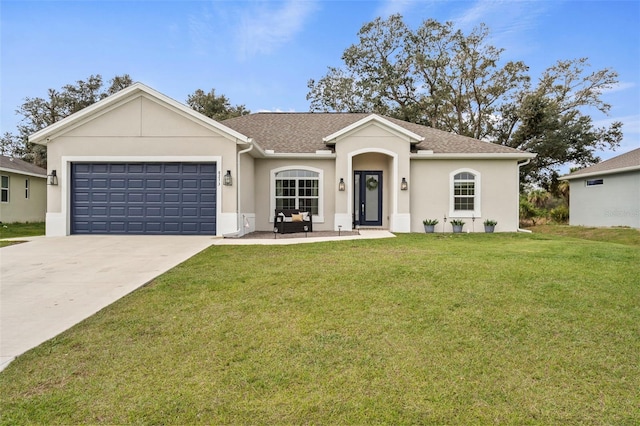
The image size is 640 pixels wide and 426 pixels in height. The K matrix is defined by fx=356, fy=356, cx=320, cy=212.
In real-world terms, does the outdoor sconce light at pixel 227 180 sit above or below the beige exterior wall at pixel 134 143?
below

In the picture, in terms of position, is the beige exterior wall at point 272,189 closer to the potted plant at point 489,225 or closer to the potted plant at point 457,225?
the potted plant at point 457,225

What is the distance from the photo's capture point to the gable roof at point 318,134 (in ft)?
46.6

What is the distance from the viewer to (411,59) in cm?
2691

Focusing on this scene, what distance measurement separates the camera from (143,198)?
1235cm

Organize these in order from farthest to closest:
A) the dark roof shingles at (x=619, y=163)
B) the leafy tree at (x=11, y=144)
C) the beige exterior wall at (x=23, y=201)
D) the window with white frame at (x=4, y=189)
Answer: the leafy tree at (x=11, y=144)
the beige exterior wall at (x=23, y=201)
the window with white frame at (x=4, y=189)
the dark roof shingles at (x=619, y=163)

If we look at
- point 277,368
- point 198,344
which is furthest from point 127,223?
point 277,368

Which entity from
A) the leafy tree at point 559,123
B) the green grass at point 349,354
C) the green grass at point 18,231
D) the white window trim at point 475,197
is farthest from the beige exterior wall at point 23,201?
the leafy tree at point 559,123

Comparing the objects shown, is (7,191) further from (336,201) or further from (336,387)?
(336,387)

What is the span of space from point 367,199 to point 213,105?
21.1m

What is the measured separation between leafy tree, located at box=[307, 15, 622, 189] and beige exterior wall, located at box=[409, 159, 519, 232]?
12195 millimetres

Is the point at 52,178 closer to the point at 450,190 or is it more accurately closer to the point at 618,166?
the point at 450,190

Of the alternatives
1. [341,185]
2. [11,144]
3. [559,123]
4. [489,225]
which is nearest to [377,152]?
[341,185]

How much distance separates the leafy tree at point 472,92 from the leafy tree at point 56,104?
61.2ft

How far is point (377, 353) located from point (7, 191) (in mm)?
22782
